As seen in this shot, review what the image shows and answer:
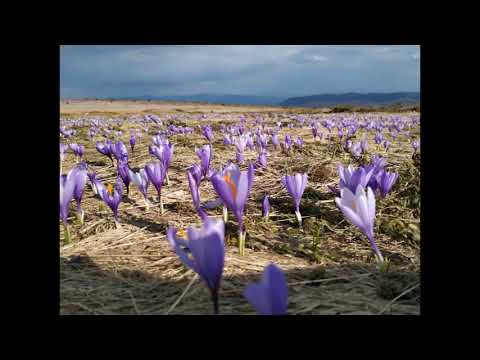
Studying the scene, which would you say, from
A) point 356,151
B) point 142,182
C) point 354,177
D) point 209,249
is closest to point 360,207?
point 354,177

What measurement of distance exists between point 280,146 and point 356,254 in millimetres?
3199

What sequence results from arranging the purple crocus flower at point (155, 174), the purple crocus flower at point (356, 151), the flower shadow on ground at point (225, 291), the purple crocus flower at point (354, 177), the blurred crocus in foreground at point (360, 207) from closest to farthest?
the flower shadow on ground at point (225, 291), the blurred crocus in foreground at point (360, 207), the purple crocus flower at point (354, 177), the purple crocus flower at point (155, 174), the purple crocus flower at point (356, 151)

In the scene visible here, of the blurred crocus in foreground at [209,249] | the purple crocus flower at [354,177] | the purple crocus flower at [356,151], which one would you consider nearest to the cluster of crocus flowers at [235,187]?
the blurred crocus in foreground at [209,249]

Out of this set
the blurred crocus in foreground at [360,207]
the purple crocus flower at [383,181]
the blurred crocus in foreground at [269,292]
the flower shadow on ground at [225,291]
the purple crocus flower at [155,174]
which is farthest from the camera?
the purple crocus flower at [155,174]

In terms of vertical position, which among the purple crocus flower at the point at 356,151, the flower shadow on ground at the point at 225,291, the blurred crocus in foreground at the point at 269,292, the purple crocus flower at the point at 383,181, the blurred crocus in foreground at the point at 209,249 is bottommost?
the flower shadow on ground at the point at 225,291

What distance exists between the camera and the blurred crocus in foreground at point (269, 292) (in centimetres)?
82

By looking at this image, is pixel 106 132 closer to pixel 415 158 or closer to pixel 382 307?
pixel 415 158

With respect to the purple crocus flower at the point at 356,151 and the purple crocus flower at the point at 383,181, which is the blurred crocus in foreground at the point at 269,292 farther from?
the purple crocus flower at the point at 356,151

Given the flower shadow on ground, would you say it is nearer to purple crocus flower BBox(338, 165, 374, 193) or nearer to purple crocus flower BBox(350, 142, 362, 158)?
purple crocus flower BBox(338, 165, 374, 193)

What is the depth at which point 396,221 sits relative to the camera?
1.90 metres

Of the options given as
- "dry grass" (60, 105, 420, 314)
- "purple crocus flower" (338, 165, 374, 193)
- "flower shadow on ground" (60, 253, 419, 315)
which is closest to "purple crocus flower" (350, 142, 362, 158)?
"dry grass" (60, 105, 420, 314)

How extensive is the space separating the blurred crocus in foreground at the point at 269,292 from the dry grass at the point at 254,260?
1.21 ft

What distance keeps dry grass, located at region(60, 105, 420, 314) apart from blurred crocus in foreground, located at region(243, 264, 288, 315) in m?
0.37
